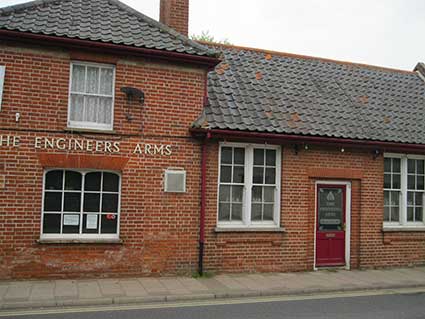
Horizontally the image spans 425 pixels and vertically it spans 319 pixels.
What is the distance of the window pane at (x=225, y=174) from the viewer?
37.6ft

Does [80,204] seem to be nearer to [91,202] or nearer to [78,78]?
[91,202]

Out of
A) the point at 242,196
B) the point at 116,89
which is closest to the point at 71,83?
the point at 116,89

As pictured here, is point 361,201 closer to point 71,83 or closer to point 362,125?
point 362,125

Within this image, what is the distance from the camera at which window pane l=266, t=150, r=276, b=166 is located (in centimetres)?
1190

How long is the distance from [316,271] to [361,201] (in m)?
2.33

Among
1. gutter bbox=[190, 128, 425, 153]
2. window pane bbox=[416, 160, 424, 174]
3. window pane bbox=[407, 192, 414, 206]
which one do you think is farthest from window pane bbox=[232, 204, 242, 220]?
window pane bbox=[416, 160, 424, 174]

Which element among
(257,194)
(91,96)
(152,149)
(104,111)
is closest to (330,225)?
(257,194)

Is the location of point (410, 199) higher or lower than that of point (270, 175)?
lower

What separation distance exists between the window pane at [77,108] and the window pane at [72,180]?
3.97ft

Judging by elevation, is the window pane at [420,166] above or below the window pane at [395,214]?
above

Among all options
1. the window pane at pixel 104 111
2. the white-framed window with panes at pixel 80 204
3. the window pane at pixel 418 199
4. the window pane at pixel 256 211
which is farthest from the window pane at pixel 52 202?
the window pane at pixel 418 199

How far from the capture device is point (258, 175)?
38.7ft

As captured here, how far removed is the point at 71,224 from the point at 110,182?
1244 millimetres

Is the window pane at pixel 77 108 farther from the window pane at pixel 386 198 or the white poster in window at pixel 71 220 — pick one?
the window pane at pixel 386 198
